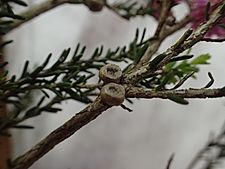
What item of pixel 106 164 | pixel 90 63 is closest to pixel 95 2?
pixel 90 63

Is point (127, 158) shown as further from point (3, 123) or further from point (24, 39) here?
point (3, 123)

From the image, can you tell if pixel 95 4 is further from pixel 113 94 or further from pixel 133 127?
pixel 133 127

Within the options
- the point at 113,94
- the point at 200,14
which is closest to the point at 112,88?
the point at 113,94

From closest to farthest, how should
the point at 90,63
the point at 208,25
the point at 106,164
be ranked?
the point at 208,25
the point at 90,63
the point at 106,164

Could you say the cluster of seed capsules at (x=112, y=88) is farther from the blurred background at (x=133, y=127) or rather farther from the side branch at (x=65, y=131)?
the blurred background at (x=133, y=127)

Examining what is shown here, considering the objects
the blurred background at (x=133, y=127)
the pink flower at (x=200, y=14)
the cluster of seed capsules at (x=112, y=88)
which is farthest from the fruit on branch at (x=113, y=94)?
the blurred background at (x=133, y=127)

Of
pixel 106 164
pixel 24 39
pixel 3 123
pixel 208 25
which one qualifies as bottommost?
pixel 106 164

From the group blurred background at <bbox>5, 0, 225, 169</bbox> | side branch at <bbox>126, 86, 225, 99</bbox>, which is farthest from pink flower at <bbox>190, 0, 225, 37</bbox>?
blurred background at <bbox>5, 0, 225, 169</bbox>
